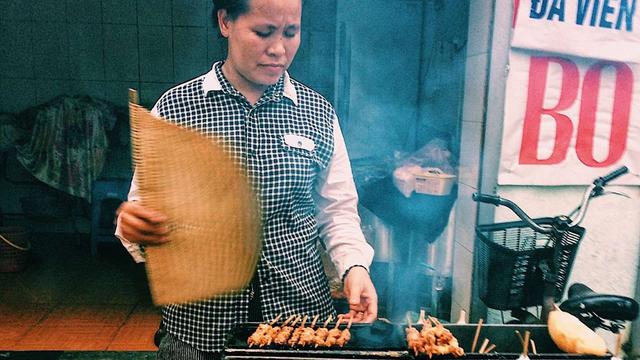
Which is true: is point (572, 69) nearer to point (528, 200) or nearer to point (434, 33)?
point (528, 200)

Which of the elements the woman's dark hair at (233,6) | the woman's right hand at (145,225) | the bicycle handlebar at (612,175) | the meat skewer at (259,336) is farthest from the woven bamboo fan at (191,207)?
the bicycle handlebar at (612,175)

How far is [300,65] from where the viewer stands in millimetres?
7473

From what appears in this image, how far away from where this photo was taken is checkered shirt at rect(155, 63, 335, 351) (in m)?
2.10

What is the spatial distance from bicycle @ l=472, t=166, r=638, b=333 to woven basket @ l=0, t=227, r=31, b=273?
5.28 metres

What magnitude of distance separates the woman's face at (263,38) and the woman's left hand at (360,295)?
85cm

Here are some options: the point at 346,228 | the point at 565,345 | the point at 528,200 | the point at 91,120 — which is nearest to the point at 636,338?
the point at 528,200

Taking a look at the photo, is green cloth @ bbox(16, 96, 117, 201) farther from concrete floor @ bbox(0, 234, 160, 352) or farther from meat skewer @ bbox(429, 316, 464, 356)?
meat skewer @ bbox(429, 316, 464, 356)

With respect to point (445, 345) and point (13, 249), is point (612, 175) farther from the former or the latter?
point (13, 249)

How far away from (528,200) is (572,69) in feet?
2.86

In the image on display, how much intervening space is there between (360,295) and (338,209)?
1.34ft

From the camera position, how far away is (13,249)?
5945 mm

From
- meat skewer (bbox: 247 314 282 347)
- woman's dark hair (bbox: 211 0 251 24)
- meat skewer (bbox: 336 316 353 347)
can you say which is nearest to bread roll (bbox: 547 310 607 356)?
meat skewer (bbox: 336 316 353 347)

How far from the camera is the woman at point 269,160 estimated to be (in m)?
2.05

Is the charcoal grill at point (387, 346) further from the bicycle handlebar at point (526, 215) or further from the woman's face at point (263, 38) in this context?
the woman's face at point (263, 38)
